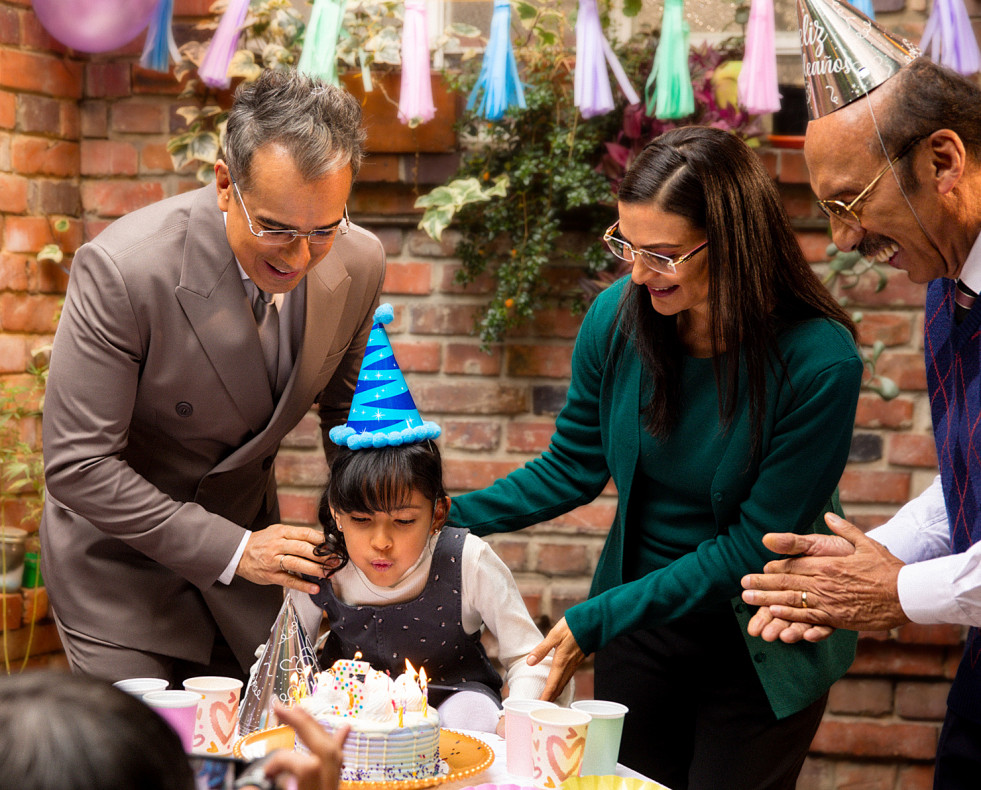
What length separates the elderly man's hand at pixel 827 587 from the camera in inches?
56.6

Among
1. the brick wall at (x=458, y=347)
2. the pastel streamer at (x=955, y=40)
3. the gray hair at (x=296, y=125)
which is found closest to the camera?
the gray hair at (x=296, y=125)

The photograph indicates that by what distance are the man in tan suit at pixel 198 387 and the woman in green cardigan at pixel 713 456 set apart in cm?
51

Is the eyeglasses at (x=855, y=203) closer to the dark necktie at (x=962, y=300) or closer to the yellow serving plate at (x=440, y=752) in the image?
the dark necktie at (x=962, y=300)

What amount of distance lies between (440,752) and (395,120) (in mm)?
1754

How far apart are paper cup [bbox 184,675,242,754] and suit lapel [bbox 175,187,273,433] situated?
562 millimetres

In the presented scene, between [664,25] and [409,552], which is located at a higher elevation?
[664,25]

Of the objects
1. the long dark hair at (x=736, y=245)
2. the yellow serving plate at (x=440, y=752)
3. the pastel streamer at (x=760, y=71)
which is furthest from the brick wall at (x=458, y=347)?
the yellow serving plate at (x=440, y=752)

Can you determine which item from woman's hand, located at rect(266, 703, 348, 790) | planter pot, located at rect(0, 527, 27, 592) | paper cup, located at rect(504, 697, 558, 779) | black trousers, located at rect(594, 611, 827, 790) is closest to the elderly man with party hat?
black trousers, located at rect(594, 611, 827, 790)

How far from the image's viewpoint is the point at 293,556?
162 centimetres

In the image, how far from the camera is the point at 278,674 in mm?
1527

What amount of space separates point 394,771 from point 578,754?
0.23 m

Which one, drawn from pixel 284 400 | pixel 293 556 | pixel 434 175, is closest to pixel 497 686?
pixel 293 556

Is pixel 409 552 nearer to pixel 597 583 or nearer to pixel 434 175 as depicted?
pixel 597 583

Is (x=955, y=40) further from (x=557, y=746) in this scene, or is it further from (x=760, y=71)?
(x=557, y=746)
